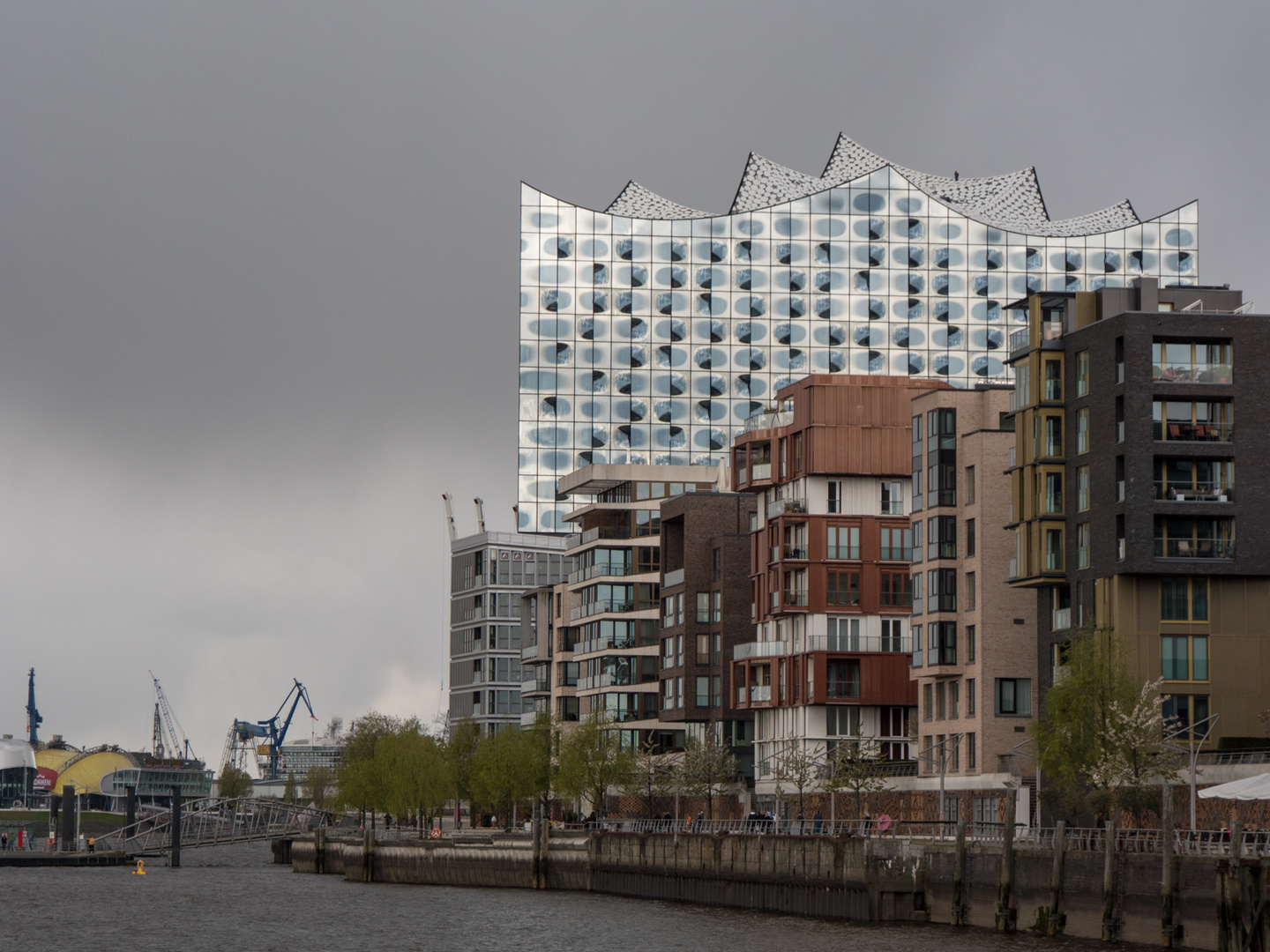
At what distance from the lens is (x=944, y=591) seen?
107m

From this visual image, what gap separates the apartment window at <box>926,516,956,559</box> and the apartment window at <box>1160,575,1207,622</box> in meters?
18.0

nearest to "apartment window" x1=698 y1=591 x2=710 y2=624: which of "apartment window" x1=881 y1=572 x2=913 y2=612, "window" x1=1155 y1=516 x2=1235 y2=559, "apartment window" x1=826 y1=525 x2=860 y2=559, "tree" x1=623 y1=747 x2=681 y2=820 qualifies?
"tree" x1=623 y1=747 x2=681 y2=820

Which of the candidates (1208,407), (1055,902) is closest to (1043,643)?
Result: (1208,407)

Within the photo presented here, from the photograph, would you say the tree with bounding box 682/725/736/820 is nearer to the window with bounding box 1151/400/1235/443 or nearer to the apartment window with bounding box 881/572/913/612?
the apartment window with bounding box 881/572/913/612

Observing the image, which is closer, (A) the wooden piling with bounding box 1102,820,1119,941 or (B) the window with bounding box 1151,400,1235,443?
(A) the wooden piling with bounding box 1102,820,1119,941

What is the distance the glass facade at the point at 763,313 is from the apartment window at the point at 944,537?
278 feet

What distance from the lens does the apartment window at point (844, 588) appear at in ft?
390

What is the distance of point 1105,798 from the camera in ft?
256

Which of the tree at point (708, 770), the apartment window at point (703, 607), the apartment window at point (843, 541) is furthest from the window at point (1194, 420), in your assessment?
the apartment window at point (703, 607)

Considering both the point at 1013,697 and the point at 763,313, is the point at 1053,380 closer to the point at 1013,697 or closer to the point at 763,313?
the point at 1013,697

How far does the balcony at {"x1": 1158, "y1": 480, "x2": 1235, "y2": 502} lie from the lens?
89375 mm

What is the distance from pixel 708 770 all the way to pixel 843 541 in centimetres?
1632

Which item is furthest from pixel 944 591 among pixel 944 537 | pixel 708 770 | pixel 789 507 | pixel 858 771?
pixel 708 770

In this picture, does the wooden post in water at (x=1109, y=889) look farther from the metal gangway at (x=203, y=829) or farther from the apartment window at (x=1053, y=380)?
the metal gangway at (x=203, y=829)
